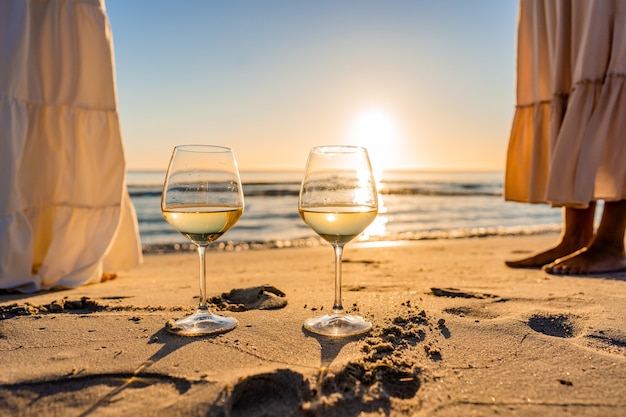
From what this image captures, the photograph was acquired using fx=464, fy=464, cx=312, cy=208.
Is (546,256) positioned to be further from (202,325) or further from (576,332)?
(202,325)

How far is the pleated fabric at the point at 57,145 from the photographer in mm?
2506

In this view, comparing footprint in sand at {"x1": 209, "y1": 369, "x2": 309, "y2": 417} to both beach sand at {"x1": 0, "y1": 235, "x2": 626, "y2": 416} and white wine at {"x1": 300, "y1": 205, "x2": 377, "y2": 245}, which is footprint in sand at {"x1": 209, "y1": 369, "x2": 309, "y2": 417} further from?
white wine at {"x1": 300, "y1": 205, "x2": 377, "y2": 245}

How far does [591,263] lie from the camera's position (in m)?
3.01

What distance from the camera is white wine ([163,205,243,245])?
1.66 meters

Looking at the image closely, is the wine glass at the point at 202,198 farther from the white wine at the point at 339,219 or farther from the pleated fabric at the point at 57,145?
the pleated fabric at the point at 57,145

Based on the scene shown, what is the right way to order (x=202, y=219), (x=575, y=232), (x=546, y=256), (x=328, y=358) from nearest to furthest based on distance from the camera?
(x=328, y=358), (x=202, y=219), (x=546, y=256), (x=575, y=232)

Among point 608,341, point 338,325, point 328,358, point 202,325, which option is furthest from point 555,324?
point 202,325

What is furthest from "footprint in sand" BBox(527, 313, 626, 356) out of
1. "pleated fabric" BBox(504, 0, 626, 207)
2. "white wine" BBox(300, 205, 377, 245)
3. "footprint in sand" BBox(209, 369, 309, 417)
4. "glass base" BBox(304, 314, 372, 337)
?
"pleated fabric" BBox(504, 0, 626, 207)

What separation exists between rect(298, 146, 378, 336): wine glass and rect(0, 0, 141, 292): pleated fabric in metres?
1.74

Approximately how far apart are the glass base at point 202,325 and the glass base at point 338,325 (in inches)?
11.4

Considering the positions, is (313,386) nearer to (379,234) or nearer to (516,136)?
(516,136)

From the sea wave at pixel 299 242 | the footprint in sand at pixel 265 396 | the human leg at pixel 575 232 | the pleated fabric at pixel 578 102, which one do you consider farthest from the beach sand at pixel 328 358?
the sea wave at pixel 299 242

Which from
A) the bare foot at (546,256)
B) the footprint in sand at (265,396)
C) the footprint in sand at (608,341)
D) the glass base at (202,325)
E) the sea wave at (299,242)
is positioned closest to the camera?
the footprint in sand at (265,396)

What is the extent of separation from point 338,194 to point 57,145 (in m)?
1.96
